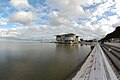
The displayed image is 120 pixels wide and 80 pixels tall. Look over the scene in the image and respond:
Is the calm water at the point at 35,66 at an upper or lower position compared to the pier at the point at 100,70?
lower

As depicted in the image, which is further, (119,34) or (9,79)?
(119,34)

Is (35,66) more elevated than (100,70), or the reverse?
(100,70)

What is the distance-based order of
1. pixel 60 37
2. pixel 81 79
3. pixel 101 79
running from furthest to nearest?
1. pixel 60 37
2. pixel 81 79
3. pixel 101 79

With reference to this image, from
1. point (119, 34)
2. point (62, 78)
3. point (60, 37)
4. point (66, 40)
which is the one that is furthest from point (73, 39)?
point (62, 78)

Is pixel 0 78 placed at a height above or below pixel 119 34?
below

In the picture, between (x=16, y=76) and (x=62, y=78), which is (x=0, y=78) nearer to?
(x=16, y=76)

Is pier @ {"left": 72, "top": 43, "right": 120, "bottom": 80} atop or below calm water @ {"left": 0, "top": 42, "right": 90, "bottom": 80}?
atop

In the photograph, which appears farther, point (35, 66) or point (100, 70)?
point (35, 66)

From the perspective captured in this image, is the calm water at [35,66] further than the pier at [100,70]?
Yes

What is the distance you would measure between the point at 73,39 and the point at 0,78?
140 meters

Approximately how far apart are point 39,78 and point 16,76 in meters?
2.28

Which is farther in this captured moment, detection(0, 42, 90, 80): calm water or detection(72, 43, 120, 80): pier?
detection(0, 42, 90, 80): calm water

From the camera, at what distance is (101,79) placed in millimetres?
11477

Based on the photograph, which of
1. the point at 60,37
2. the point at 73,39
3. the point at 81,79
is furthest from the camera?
the point at 60,37
